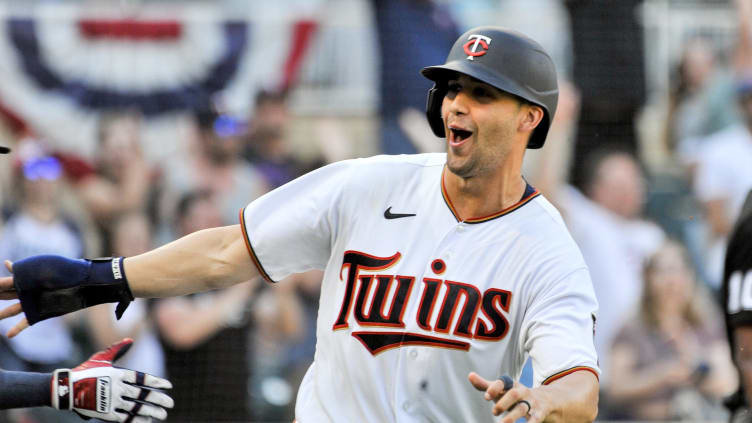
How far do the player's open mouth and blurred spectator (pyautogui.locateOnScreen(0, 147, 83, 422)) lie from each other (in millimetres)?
4311

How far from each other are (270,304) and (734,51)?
4002 millimetres

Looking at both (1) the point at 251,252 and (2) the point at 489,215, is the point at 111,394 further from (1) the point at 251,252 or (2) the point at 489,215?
(2) the point at 489,215

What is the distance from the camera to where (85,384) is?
3.75 metres

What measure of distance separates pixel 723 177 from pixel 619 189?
776 millimetres

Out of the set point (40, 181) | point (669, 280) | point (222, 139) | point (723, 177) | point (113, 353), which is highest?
point (222, 139)

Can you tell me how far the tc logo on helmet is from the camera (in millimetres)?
3631

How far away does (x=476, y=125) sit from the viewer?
A: 3.63 m

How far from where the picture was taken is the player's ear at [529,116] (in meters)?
3.75

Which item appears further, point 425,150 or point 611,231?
point 611,231

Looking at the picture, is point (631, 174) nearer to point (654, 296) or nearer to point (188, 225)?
point (654, 296)

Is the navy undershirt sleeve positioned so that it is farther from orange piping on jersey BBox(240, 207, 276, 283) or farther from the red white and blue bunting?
the red white and blue bunting

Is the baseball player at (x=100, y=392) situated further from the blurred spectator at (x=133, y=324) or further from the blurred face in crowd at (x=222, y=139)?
the blurred face in crowd at (x=222, y=139)

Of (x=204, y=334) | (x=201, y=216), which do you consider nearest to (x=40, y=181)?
(x=201, y=216)

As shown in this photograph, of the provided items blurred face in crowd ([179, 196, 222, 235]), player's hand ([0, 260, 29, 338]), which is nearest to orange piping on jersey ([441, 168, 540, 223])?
player's hand ([0, 260, 29, 338])
